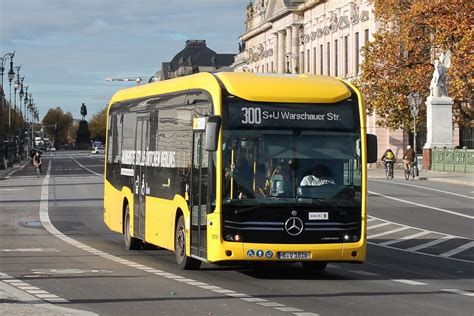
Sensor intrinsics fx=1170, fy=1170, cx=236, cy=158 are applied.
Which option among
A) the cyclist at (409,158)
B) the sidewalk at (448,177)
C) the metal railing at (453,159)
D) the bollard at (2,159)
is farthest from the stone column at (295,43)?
the cyclist at (409,158)

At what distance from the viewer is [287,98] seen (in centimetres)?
1706

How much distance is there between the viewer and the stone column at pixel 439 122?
208 feet

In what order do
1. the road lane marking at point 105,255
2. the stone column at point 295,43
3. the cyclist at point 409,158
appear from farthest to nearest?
1. the stone column at point 295,43
2. the cyclist at point 409,158
3. the road lane marking at point 105,255

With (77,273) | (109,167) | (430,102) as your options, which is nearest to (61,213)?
(109,167)

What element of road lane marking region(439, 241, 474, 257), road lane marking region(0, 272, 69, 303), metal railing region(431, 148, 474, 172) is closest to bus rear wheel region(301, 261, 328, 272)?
road lane marking region(0, 272, 69, 303)

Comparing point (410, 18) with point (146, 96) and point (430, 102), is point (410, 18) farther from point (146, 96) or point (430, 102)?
point (146, 96)

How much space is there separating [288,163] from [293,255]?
132 centimetres

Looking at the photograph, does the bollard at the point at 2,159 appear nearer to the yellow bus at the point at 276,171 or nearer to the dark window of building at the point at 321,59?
the dark window of building at the point at 321,59

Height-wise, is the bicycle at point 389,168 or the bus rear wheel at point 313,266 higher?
the bicycle at point 389,168

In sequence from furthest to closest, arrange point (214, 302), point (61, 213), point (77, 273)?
point (61, 213), point (77, 273), point (214, 302)

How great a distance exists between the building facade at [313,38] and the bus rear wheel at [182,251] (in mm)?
64051

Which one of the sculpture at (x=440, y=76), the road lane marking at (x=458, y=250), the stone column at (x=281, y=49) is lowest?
the road lane marking at (x=458, y=250)

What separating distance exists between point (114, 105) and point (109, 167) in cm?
133

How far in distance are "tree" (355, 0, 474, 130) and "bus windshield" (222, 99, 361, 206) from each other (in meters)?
47.8
